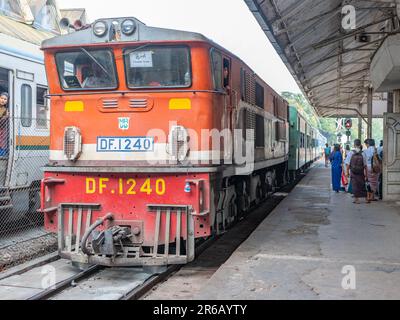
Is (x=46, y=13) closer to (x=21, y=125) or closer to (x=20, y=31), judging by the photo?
(x=20, y=31)

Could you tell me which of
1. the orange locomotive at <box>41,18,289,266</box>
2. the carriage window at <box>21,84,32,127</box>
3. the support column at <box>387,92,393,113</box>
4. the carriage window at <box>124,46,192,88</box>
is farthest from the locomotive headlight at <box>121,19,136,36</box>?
the support column at <box>387,92,393,113</box>

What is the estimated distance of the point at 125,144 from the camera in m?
7.06

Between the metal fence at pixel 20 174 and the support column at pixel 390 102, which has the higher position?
the support column at pixel 390 102

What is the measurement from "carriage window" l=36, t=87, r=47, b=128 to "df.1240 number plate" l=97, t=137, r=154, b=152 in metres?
3.84

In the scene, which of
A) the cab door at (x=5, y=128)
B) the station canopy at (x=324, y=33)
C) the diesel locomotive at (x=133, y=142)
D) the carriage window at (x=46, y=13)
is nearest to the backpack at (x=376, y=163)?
the station canopy at (x=324, y=33)

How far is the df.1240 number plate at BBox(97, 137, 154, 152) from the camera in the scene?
7.00 metres

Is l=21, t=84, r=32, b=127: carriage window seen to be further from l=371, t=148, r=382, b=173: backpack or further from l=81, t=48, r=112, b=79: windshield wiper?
l=371, t=148, r=382, b=173: backpack

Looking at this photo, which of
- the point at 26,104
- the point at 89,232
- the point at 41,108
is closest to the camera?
the point at 89,232

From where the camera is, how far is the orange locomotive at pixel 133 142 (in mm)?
6781

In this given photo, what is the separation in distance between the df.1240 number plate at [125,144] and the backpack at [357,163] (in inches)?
288

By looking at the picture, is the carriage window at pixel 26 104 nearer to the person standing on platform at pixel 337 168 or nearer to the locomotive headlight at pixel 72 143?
the locomotive headlight at pixel 72 143

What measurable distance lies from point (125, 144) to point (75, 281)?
6.48 ft

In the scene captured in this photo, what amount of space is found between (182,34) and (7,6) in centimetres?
1111

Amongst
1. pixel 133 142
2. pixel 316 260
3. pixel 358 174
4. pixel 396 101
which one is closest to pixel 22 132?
pixel 133 142
